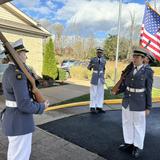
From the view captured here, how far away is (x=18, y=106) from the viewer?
8.49 ft

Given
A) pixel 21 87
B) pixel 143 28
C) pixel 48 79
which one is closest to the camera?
pixel 21 87

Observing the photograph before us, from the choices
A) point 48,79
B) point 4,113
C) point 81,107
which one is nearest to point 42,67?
point 48,79

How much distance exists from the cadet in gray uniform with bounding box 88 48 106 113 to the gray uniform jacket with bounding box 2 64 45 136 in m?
4.38

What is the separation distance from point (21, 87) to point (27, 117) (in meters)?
0.46

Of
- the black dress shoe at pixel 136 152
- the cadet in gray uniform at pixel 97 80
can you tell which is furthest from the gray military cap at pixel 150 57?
the cadet in gray uniform at pixel 97 80

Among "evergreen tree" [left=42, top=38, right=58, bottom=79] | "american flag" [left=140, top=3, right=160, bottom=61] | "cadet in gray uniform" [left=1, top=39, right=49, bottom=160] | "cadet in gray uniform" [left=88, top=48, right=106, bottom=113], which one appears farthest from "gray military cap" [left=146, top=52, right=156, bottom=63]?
"evergreen tree" [left=42, top=38, right=58, bottom=79]

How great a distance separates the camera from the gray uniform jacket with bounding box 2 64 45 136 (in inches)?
99.7

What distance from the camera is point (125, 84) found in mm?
4402

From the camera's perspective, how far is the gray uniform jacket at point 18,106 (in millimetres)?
2531

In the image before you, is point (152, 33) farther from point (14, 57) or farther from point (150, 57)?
point (14, 57)

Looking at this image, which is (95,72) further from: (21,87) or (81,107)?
(21,87)

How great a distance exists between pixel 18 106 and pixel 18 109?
3.8 inches

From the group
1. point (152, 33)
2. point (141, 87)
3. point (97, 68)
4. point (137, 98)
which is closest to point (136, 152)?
point (137, 98)

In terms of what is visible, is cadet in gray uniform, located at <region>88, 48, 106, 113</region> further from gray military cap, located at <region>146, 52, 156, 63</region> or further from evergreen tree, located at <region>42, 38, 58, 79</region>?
evergreen tree, located at <region>42, 38, 58, 79</region>
